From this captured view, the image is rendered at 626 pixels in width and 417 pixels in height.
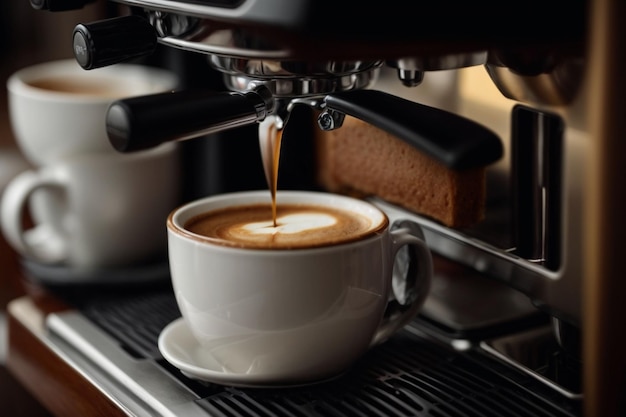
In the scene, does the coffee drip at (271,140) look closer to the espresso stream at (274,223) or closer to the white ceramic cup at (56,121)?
the espresso stream at (274,223)

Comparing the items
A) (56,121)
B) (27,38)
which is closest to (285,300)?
(56,121)

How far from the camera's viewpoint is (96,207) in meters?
0.76

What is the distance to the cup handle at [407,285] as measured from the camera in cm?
58

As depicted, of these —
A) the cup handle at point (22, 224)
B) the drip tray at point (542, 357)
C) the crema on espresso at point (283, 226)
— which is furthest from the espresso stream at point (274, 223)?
the cup handle at point (22, 224)

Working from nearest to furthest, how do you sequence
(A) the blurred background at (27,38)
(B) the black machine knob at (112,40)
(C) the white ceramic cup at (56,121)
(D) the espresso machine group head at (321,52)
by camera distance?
(D) the espresso machine group head at (321,52)
(B) the black machine knob at (112,40)
(C) the white ceramic cup at (56,121)
(A) the blurred background at (27,38)

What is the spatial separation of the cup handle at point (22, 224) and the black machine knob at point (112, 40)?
0.87 feet

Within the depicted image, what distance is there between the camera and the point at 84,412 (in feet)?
1.91

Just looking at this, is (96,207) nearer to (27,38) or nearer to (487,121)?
(487,121)

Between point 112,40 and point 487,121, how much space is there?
0.21 metres

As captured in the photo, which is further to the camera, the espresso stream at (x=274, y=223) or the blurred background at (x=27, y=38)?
the blurred background at (x=27, y=38)

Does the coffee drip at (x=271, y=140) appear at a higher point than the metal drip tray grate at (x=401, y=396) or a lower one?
higher

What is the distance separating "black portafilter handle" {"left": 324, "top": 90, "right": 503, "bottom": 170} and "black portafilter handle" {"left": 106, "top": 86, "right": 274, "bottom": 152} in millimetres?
47

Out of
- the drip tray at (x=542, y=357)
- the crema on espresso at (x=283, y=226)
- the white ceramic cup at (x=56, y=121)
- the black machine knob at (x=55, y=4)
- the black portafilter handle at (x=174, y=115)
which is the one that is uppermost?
the black machine knob at (x=55, y=4)

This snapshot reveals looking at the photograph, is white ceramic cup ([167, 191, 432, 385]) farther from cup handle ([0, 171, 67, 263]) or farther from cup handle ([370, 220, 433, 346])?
cup handle ([0, 171, 67, 263])
